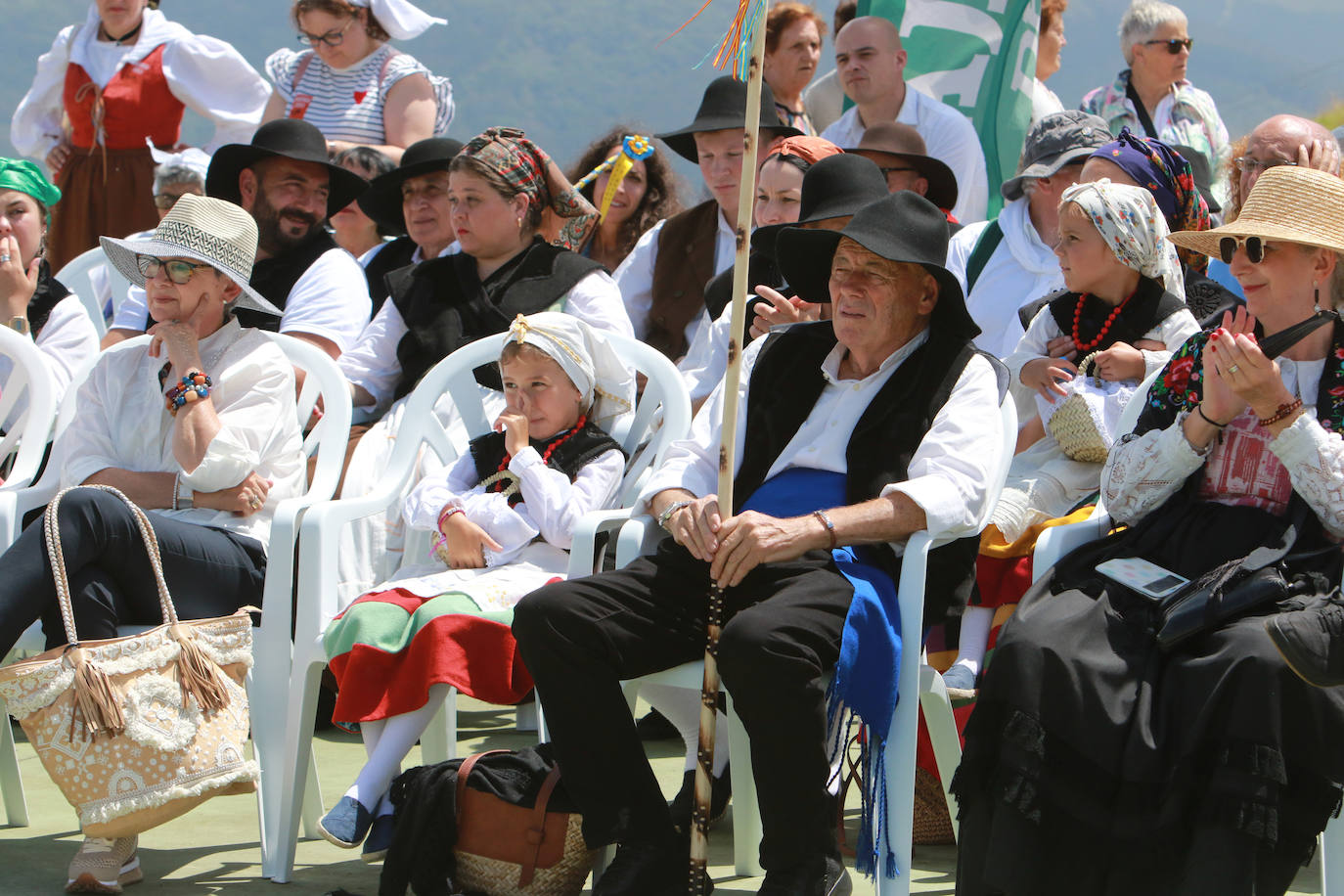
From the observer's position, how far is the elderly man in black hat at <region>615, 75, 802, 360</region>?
5.24 metres

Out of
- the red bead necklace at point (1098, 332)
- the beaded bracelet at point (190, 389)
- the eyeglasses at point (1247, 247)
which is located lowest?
the beaded bracelet at point (190, 389)

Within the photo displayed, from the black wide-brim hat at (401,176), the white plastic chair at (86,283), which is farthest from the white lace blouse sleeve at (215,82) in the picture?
the black wide-brim hat at (401,176)

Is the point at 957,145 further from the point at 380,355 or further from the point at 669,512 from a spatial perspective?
the point at 669,512

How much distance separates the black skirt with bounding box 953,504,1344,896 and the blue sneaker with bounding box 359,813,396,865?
1.20 meters

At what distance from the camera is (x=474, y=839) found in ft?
10.6

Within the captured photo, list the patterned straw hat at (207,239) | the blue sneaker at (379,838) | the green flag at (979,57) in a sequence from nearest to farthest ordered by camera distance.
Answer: the blue sneaker at (379,838)
the patterned straw hat at (207,239)
the green flag at (979,57)

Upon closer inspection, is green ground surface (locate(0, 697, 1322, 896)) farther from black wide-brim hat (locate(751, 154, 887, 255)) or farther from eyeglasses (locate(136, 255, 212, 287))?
black wide-brim hat (locate(751, 154, 887, 255))

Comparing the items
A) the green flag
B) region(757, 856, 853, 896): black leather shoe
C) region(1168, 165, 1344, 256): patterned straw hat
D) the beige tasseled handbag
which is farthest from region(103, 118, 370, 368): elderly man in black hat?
region(1168, 165, 1344, 256): patterned straw hat

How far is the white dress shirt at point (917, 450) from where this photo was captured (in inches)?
125

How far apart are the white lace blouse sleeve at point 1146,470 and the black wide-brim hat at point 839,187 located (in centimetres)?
96

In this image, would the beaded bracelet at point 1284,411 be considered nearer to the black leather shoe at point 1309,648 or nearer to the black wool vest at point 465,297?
the black leather shoe at point 1309,648

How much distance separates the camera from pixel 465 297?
486 cm

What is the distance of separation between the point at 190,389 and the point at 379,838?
49.5 inches

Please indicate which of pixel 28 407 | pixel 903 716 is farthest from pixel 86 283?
pixel 903 716
